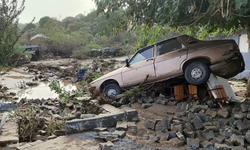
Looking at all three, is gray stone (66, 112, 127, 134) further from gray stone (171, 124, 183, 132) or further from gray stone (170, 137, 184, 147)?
gray stone (170, 137, 184, 147)

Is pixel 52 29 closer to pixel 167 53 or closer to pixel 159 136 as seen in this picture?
pixel 167 53

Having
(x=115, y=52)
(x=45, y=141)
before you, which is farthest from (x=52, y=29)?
(x=45, y=141)

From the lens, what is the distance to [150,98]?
25.5ft

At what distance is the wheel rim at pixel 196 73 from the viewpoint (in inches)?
277

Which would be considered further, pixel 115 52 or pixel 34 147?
pixel 115 52

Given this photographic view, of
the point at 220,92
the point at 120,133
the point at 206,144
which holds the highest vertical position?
the point at 220,92

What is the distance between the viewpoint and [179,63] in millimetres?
7309

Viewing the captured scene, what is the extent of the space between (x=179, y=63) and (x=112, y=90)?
2.65 meters

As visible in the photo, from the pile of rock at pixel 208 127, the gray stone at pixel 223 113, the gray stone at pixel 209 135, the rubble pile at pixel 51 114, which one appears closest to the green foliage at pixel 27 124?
the rubble pile at pixel 51 114

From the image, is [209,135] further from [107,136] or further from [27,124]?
[27,124]

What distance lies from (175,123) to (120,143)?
1.60 metres

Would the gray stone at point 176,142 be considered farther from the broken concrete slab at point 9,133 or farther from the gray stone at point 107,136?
the broken concrete slab at point 9,133

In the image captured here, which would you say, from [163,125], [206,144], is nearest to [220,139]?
[206,144]

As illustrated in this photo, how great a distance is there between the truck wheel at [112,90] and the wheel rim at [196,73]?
2678 millimetres
